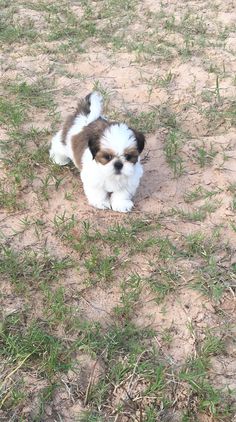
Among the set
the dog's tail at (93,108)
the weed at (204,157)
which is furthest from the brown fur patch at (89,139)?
the weed at (204,157)

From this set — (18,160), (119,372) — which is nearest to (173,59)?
(18,160)

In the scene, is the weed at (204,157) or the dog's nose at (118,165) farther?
the weed at (204,157)

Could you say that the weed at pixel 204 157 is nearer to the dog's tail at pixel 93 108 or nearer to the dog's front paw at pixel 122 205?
the dog's front paw at pixel 122 205

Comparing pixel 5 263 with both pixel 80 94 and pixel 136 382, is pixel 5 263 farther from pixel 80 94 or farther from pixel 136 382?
pixel 80 94

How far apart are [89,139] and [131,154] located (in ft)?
1.05

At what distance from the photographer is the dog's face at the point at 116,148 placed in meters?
3.37

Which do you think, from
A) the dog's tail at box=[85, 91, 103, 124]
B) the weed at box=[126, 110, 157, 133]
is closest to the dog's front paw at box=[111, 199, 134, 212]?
the dog's tail at box=[85, 91, 103, 124]

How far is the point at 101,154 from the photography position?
3426 millimetres

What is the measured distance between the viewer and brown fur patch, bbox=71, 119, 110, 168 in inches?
135

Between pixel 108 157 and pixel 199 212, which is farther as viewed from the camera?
pixel 199 212

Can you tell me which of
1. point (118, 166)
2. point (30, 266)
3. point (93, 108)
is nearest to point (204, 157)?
point (93, 108)

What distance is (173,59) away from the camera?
18.4 ft

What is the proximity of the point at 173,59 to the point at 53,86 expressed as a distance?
140 centimetres

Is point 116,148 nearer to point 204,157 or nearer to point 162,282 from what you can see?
point 162,282
